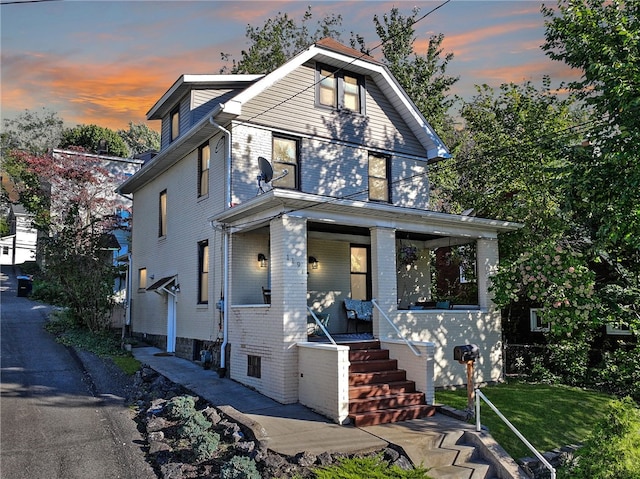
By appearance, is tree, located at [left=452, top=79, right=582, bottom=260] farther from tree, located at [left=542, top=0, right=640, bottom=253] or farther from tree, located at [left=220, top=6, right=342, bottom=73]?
tree, located at [left=220, top=6, right=342, bottom=73]

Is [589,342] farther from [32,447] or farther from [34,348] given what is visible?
[34,348]

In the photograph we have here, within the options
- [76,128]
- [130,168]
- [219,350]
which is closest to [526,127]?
[219,350]

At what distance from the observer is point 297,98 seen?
1380 cm

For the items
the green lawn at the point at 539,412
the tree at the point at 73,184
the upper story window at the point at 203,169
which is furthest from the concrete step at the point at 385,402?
the tree at the point at 73,184

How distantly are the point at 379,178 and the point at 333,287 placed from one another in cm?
357

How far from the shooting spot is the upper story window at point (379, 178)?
15258 millimetres

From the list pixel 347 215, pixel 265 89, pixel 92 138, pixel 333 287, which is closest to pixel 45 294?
pixel 333 287

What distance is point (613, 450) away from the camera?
281 inches

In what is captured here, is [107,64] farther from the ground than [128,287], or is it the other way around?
[107,64]

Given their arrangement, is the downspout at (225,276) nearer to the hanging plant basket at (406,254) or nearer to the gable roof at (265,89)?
the gable roof at (265,89)

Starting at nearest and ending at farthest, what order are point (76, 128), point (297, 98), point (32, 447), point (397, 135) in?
1. point (32, 447)
2. point (297, 98)
3. point (397, 135)
4. point (76, 128)

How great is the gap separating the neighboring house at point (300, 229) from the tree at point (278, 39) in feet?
42.6

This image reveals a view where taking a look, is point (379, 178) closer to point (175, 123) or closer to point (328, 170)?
point (328, 170)

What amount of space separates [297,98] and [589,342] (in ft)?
34.4
